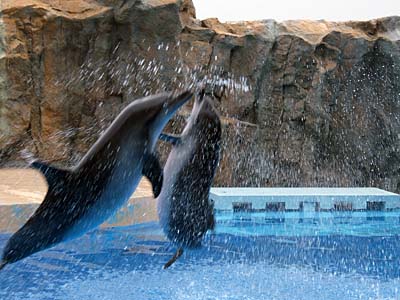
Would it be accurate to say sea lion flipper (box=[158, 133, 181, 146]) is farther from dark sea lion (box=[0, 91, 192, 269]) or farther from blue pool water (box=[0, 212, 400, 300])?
blue pool water (box=[0, 212, 400, 300])

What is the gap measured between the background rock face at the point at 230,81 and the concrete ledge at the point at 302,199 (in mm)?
1753

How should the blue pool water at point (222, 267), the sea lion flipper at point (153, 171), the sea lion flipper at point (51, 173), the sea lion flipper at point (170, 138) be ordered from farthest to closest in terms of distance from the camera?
the blue pool water at point (222, 267)
the sea lion flipper at point (170, 138)
the sea lion flipper at point (153, 171)
the sea lion flipper at point (51, 173)

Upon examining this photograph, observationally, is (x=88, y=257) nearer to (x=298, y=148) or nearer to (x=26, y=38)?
(x=26, y=38)

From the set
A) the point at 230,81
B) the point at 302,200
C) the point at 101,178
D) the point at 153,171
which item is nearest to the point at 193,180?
the point at 153,171

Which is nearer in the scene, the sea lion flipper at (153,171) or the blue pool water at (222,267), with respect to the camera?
the sea lion flipper at (153,171)

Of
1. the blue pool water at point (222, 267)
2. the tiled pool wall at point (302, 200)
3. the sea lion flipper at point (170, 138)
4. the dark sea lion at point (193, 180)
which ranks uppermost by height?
the sea lion flipper at point (170, 138)

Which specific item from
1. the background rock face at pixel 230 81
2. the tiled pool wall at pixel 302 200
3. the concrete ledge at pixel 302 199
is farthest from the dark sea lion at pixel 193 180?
the background rock face at pixel 230 81

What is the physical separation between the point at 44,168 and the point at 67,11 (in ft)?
30.9

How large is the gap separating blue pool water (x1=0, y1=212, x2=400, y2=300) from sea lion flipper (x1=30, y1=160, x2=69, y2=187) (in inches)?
101

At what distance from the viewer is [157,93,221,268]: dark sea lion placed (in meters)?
3.77

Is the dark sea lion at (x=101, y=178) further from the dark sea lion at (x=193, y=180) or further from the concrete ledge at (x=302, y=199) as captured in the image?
the concrete ledge at (x=302, y=199)

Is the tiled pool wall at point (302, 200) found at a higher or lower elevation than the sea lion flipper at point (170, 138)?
lower

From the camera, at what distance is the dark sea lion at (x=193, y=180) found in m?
3.77

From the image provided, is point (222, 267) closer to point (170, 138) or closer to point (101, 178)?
point (170, 138)
